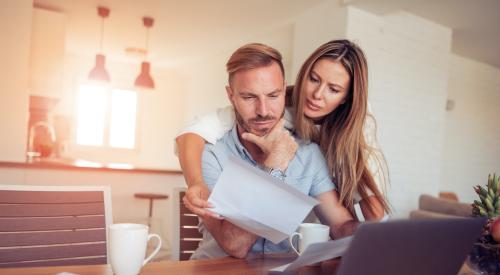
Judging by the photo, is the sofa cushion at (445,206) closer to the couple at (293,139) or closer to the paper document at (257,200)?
the couple at (293,139)

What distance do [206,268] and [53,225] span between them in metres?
0.53

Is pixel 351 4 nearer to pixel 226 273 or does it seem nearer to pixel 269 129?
pixel 269 129

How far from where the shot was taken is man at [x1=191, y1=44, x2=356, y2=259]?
3.93 feet

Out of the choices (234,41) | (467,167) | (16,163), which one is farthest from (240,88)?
(467,167)

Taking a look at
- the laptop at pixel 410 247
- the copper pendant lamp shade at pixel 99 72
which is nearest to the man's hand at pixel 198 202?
the laptop at pixel 410 247

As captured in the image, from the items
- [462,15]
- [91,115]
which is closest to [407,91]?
[462,15]

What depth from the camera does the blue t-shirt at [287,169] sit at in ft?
4.23

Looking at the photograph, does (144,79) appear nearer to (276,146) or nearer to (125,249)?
(276,146)

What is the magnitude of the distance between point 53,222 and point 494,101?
21.3ft

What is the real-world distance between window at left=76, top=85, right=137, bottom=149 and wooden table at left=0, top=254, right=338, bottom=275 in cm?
666

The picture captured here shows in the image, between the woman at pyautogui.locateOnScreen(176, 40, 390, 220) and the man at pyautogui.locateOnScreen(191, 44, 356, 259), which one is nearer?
the man at pyautogui.locateOnScreen(191, 44, 356, 259)

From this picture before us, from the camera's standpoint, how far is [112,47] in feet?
20.3

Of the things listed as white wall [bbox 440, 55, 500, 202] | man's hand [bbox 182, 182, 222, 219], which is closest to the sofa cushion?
white wall [bbox 440, 55, 500, 202]

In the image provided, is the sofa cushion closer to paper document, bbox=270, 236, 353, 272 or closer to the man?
the man
